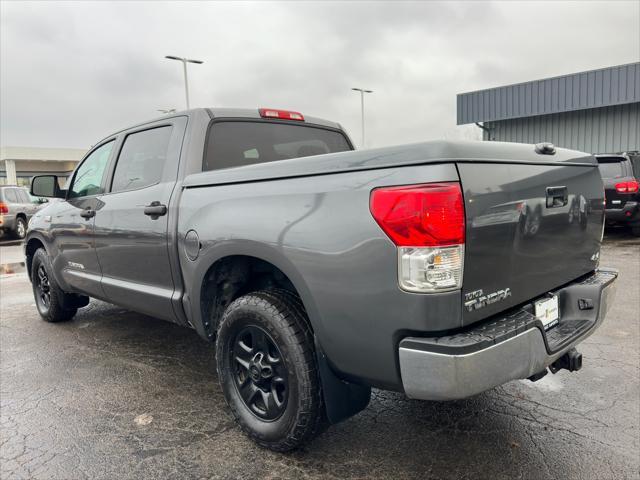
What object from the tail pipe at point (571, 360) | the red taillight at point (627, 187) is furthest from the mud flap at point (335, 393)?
the red taillight at point (627, 187)

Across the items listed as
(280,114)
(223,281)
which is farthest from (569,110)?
(223,281)

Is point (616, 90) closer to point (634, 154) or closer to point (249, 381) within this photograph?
point (634, 154)

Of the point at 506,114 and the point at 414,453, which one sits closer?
the point at 414,453

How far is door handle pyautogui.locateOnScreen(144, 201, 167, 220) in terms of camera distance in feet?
10.2

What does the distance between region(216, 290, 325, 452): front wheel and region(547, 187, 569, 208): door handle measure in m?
1.31

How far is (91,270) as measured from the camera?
4066mm

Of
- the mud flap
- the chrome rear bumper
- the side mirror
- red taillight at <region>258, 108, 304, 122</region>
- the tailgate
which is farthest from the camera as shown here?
the side mirror

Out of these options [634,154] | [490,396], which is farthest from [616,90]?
[490,396]

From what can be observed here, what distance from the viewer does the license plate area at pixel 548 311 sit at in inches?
90.4

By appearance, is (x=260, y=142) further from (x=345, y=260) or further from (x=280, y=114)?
(x=345, y=260)

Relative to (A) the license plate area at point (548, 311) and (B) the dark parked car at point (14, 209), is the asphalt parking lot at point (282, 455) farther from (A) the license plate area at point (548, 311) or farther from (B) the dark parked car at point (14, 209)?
(B) the dark parked car at point (14, 209)

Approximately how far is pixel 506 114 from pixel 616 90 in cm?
467

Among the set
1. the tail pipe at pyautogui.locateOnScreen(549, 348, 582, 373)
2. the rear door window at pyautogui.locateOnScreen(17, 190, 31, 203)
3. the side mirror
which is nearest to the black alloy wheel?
the tail pipe at pyautogui.locateOnScreen(549, 348, 582, 373)

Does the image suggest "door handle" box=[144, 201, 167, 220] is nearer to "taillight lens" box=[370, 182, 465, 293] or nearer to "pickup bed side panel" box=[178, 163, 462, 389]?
"pickup bed side panel" box=[178, 163, 462, 389]
